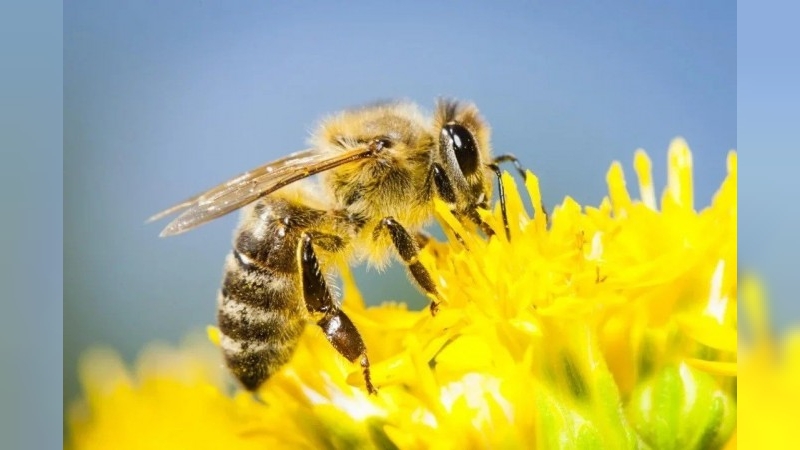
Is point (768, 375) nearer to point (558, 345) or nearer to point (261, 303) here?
point (558, 345)

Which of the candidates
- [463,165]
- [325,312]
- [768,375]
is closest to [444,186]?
[463,165]

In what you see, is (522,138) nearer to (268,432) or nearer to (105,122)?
(268,432)

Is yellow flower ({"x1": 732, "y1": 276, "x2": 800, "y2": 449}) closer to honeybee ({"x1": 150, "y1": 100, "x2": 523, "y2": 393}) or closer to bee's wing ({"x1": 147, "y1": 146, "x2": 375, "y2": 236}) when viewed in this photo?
honeybee ({"x1": 150, "y1": 100, "x2": 523, "y2": 393})

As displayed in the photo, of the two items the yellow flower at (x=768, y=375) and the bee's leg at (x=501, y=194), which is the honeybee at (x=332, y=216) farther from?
the yellow flower at (x=768, y=375)

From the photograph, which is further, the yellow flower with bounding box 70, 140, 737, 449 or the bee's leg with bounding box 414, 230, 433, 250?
the bee's leg with bounding box 414, 230, 433, 250

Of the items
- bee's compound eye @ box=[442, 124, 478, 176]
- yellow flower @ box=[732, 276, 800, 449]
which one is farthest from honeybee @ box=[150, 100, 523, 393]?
yellow flower @ box=[732, 276, 800, 449]

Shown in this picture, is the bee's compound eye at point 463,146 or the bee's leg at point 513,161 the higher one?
the bee's compound eye at point 463,146

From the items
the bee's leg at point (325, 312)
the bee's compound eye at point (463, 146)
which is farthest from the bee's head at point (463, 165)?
the bee's leg at point (325, 312)
